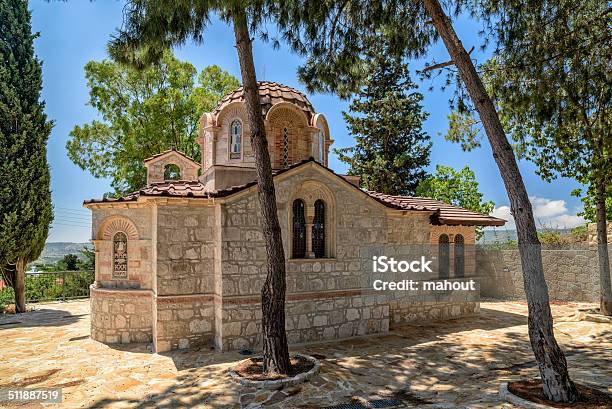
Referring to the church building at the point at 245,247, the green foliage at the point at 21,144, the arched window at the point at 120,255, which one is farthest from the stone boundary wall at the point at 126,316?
the green foliage at the point at 21,144

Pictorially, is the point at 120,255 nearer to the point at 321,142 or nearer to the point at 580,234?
the point at 321,142

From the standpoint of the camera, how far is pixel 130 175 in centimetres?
2211

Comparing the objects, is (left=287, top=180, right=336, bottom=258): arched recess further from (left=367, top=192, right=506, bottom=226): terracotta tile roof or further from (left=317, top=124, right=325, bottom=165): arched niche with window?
(left=367, top=192, right=506, bottom=226): terracotta tile roof

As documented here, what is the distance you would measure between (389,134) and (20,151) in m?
18.7

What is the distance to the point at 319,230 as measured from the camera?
1015cm

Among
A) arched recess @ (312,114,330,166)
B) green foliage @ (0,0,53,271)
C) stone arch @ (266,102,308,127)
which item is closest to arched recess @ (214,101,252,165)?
stone arch @ (266,102,308,127)

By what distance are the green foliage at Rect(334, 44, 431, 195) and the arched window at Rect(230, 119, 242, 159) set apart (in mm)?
14157

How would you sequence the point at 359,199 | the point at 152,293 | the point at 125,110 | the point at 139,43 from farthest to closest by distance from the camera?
the point at 125,110, the point at 359,199, the point at 152,293, the point at 139,43

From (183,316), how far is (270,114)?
581 centimetres

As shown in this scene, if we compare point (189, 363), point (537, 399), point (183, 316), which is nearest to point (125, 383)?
point (189, 363)

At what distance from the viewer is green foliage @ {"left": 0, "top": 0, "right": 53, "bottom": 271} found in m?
13.9

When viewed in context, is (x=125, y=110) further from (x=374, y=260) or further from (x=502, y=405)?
(x=502, y=405)

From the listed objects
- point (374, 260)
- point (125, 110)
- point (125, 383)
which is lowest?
point (125, 383)

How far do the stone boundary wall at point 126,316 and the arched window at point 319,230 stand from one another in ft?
14.1
